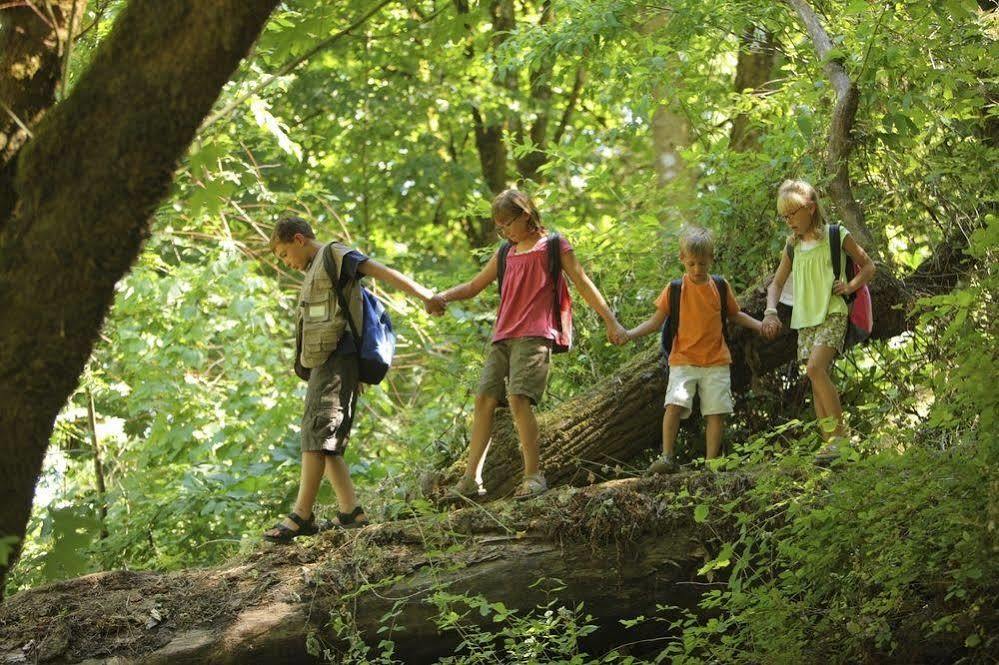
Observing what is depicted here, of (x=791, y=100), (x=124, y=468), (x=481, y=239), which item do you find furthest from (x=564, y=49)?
(x=481, y=239)

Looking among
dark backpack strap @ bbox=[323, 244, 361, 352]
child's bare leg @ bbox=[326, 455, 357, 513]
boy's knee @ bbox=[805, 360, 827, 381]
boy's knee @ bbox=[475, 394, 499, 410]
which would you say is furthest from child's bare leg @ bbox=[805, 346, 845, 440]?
child's bare leg @ bbox=[326, 455, 357, 513]

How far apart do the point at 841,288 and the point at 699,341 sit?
83cm

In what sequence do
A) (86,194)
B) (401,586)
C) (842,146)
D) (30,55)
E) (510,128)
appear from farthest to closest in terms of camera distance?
(510,128)
(842,146)
(401,586)
(30,55)
(86,194)

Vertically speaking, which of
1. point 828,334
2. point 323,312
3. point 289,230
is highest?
point 289,230

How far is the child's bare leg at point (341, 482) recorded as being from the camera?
6.27 meters

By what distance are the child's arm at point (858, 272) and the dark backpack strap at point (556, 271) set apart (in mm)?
1534

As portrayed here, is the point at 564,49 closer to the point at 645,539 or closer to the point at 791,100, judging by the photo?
the point at 791,100

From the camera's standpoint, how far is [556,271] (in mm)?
6352

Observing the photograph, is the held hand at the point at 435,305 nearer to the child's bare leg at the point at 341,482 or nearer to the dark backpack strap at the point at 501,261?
the dark backpack strap at the point at 501,261

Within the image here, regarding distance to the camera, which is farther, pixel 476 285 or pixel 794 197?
pixel 476 285

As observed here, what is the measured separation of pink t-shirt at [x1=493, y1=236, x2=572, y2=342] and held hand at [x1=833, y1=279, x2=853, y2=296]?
1.49 metres

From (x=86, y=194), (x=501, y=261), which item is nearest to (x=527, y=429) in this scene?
(x=501, y=261)

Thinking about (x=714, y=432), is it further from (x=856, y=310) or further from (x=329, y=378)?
(x=329, y=378)

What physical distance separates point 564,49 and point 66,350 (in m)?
7.18
